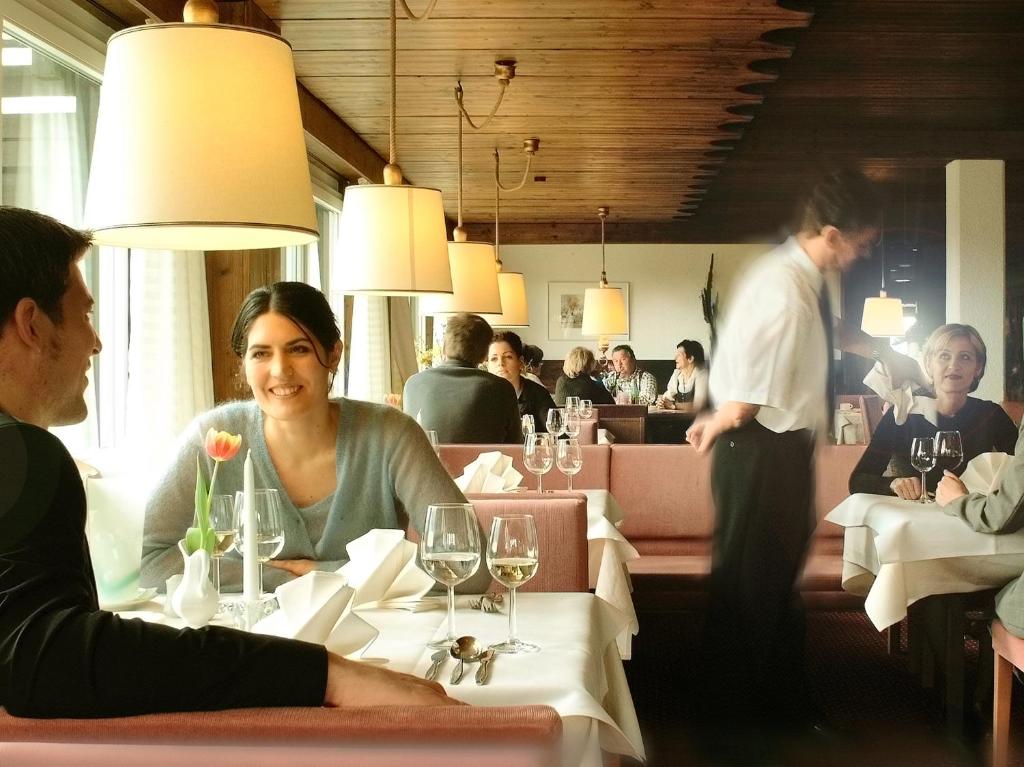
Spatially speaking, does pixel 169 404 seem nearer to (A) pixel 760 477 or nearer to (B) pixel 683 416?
(A) pixel 760 477

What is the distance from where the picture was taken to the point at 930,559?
331 centimetres

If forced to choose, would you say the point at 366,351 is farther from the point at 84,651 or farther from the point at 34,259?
the point at 84,651

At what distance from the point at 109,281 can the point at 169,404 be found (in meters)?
0.49

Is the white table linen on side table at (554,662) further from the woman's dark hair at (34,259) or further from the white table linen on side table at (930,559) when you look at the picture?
the white table linen on side table at (930,559)

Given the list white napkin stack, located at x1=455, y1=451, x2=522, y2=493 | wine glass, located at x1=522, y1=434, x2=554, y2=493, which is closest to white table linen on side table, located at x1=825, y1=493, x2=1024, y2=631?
wine glass, located at x1=522, y1=434, x2=554, y2=493

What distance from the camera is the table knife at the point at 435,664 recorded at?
1.56 meters

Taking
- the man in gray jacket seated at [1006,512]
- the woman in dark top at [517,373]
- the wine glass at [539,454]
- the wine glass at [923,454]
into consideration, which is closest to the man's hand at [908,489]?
the wine glass at [923,454]

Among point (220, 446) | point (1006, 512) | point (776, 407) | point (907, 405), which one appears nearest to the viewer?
point (220, 446)

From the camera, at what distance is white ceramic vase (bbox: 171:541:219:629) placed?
5.36 feet

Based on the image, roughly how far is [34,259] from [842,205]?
8.34 ft

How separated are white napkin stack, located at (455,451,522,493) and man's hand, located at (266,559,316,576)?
112 centimetres

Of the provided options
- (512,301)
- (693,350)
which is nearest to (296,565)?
(512,301)

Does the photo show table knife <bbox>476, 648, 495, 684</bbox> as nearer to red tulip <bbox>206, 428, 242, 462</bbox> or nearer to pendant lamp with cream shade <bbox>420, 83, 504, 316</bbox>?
red tulip <bbox>206, 428, 242, 462</bbox>

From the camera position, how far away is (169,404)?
13.6 feet
